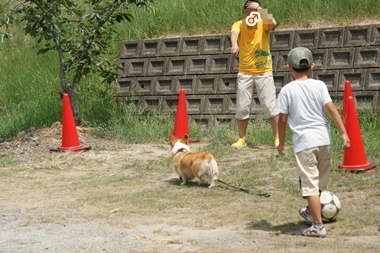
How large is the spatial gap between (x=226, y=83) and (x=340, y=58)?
215 cm

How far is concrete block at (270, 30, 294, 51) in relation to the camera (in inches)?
533

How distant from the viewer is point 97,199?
28.1ft

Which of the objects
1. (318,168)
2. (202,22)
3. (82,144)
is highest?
(202,22)

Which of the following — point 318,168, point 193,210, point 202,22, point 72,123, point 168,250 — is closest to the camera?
point 168,250

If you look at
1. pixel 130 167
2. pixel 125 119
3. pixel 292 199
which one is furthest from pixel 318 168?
pixel 125 119

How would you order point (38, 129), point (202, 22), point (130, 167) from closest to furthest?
1. point (130, 167)
2. point (38, 129)
3. point (202, 22)

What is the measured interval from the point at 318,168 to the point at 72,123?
613 cm

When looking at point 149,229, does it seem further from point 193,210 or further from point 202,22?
point 202,22

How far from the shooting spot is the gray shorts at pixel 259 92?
11469mm

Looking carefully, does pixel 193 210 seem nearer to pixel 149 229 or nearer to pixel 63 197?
pixel 149 229

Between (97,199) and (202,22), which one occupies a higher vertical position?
(202,22)

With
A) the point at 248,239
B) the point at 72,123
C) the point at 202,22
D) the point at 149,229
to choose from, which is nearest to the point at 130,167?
the point at 72,123

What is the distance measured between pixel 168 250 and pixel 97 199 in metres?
2.43

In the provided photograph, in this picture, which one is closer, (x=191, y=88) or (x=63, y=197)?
(x=63, y=197)
